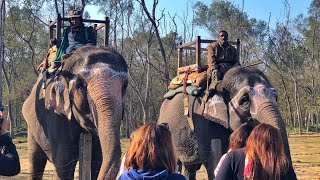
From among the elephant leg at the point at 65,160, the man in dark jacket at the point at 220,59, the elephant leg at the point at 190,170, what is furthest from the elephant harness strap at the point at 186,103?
the elephant leg at the point at 65,160

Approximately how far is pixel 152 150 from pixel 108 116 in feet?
9.27

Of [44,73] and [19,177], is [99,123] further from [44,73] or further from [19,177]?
[19,177]

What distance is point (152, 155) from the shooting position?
2.84 m

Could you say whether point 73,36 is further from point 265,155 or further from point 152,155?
point 152,155

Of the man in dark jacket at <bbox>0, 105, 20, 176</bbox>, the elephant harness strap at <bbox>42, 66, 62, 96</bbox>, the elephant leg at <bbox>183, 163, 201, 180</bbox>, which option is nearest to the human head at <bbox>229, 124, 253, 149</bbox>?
the man in dark jacket at <bbox>0, 105, 20, 176</bbox>

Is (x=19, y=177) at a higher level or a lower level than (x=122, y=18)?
lower

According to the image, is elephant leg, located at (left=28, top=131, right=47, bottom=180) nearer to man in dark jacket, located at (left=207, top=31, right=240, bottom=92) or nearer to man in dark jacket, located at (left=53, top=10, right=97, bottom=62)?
man in dark jacket, located at (left=53, top=10, right=97, bottom=62)

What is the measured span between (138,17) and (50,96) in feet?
93.8

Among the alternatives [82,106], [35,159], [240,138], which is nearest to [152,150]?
[240,138]

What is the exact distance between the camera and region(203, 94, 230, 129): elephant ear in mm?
7117

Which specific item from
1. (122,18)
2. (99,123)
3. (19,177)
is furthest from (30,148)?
(122,18)

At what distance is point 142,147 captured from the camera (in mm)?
2861

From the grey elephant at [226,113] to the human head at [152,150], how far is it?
332 centimetres

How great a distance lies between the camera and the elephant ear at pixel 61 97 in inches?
247
